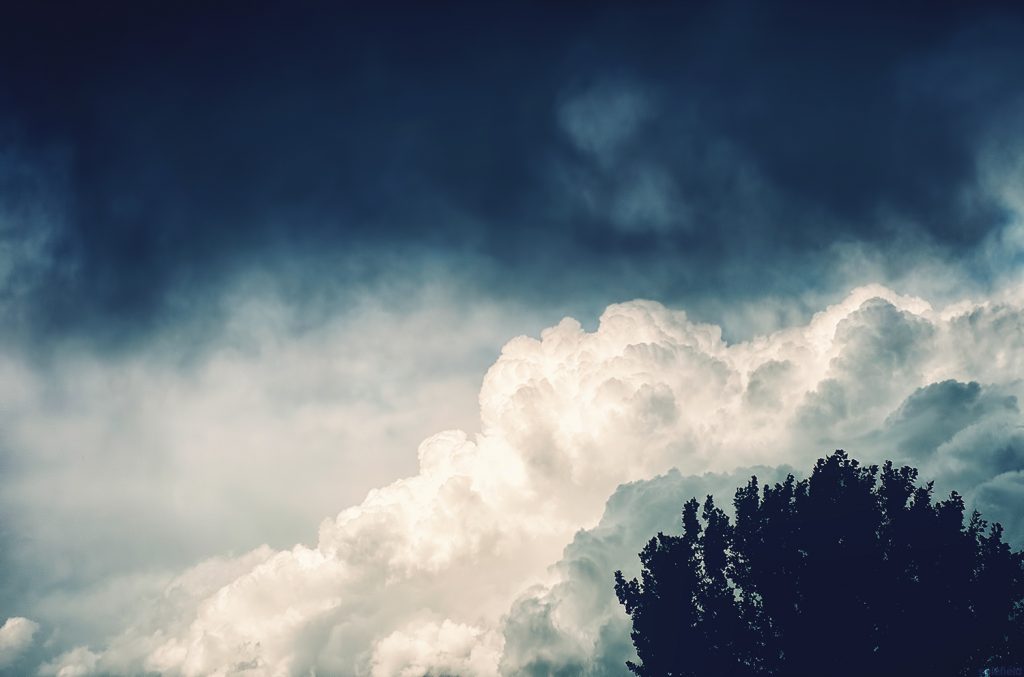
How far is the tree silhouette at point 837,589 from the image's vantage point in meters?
34.7

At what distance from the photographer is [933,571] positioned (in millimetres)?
35688

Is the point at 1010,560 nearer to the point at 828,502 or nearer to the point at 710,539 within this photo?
the point at 828,502

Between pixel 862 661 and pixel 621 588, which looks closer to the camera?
pixel 862 661

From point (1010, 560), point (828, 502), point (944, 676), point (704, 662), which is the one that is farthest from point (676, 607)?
point (1010, 560)

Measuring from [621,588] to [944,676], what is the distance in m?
17.1

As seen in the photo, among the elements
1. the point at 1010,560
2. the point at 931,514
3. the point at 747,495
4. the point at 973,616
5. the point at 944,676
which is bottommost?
the point at 944,676

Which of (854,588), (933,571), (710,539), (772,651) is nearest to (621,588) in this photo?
(710,539)

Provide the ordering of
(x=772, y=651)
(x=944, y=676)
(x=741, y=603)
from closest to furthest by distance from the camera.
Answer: (x=944, y=676) → (x=772, y=651) → (x=741, y=603)

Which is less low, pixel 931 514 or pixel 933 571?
pixel 931 514

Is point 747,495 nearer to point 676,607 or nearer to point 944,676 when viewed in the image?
point 676,607

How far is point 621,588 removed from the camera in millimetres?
42469

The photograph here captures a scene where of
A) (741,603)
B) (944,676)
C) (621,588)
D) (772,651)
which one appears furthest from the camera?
(621,588)

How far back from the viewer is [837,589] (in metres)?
35.4

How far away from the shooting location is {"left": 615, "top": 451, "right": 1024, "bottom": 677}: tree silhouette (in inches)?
1367
